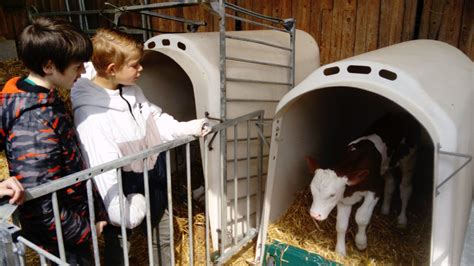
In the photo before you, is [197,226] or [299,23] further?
[299,23]

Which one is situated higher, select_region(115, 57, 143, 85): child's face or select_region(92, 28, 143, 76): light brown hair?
select_region(92, 28, 143, 76): light brown hair

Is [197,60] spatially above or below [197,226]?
above

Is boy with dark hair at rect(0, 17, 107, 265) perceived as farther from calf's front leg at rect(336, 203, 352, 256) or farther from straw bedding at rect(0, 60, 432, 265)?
calf's front leg at rect(336, 203, 352, 256)

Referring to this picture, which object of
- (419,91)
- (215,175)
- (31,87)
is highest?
(31,87)

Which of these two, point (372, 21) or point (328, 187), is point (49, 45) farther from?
point (372, 21)

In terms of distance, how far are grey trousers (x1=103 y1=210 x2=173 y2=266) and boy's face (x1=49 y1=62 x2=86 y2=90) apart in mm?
824

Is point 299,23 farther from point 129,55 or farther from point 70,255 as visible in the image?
point 70,255

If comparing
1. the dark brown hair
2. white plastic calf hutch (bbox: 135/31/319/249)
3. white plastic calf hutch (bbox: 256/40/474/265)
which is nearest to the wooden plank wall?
white plastic calf hutch (bbox: 256/40/474/265)

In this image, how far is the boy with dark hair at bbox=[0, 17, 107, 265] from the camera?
147cm

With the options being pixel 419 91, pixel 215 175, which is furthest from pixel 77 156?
pixel 419 91

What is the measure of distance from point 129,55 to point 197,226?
1.72m

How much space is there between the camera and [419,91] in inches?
78.7

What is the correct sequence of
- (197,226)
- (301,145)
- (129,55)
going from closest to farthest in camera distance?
1. (129,55)
2. (301,145)
3. (197,226)

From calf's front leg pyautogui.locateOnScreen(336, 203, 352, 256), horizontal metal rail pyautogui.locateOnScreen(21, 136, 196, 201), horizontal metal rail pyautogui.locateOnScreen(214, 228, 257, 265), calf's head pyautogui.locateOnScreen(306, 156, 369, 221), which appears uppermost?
horizontal metal rail pyautogui.locateOnScreen(21, 136, 196, 201)
